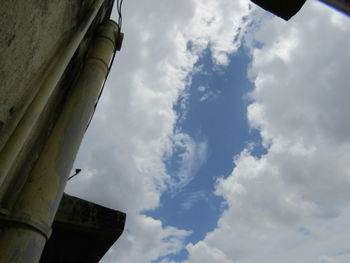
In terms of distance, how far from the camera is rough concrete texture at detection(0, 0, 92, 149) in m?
1.65

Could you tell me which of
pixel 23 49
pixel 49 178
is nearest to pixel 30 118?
pixel 23 49

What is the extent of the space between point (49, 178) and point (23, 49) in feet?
3.92

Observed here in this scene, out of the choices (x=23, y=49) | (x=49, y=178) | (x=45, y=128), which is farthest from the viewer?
(x=45, y=128)

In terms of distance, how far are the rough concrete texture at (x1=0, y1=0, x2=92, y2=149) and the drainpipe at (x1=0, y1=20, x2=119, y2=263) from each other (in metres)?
0.73

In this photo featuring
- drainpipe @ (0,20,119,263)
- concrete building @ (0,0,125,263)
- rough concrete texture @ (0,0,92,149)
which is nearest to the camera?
rough concrete texture @ (0,0,92,149)

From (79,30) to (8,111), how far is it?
126cm

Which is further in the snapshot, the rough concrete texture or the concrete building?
the concrete building

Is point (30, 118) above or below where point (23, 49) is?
below

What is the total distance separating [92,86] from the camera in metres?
3.55

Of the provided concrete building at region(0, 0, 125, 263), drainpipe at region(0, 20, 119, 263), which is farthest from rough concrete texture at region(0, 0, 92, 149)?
drainpipe at region(0, 20, 119, 263)

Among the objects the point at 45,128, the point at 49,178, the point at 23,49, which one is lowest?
the point at 49,178

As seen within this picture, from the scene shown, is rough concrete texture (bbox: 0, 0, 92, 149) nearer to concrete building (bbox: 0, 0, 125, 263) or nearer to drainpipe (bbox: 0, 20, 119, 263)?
concrete building (bbox: 0, 0, 125, 263)

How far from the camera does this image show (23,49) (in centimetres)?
186

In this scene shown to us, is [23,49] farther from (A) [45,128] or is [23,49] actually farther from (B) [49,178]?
(A) [45,128]
